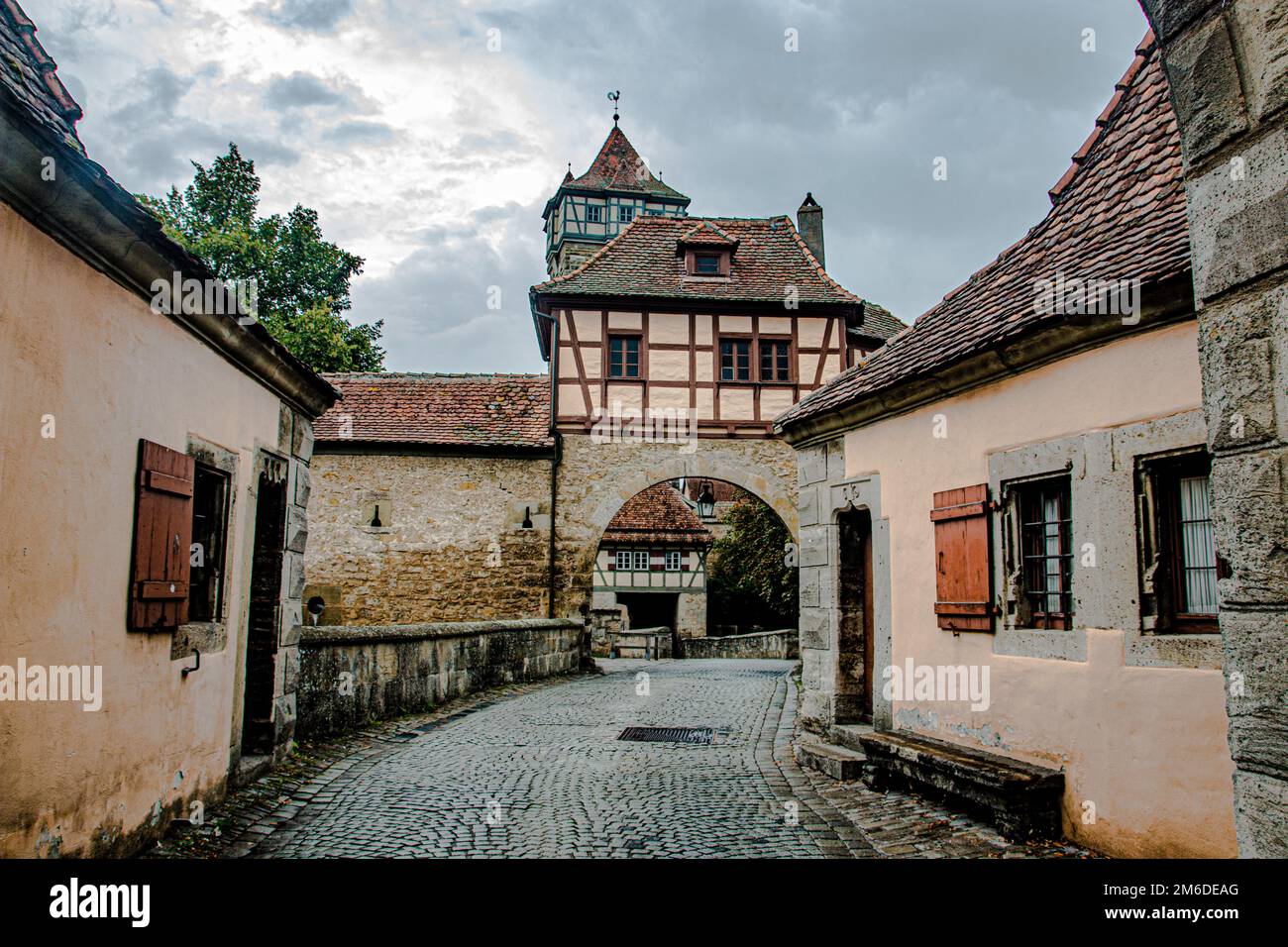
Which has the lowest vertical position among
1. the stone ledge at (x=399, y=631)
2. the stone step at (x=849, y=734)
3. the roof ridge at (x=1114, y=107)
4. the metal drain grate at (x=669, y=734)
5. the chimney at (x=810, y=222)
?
the metal drain grate at (x=669, y=734)

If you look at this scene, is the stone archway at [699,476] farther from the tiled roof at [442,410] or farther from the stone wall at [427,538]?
the tiled roof at [442,410]

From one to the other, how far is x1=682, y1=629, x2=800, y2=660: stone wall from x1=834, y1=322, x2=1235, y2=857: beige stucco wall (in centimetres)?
2109

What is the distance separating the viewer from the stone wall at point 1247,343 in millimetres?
2492

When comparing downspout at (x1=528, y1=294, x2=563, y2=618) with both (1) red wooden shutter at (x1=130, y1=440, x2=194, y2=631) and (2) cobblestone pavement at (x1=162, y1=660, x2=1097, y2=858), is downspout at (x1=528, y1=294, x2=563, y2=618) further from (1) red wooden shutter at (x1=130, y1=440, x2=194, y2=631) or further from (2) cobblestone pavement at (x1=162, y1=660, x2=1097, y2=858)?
(1) red wooden shutter at (x1=130, y1=440, x2=194, y2=631)

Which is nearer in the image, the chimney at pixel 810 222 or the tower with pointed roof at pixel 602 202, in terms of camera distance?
the chimney at pixel 810 222

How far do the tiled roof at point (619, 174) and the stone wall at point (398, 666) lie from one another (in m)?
29.4

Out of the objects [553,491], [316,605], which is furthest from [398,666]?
[316,605]

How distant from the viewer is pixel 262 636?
7.43 metres

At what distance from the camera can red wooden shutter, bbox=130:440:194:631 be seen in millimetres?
Answer: 5016

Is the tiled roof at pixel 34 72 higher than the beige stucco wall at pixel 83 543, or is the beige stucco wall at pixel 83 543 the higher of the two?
the tiled roof at pixel 34 72

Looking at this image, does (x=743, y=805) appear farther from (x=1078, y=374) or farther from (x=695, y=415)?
(x=695, y=415)

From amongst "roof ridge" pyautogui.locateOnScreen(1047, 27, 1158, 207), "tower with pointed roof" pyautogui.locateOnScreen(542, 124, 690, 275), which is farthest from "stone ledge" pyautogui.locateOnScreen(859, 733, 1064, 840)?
"tower with pointed roof" pyautogui.locateOnScreen(542, 124, 690, 275)

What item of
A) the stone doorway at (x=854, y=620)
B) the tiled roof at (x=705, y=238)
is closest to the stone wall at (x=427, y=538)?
the tiled roof at (x=705, y=238)
